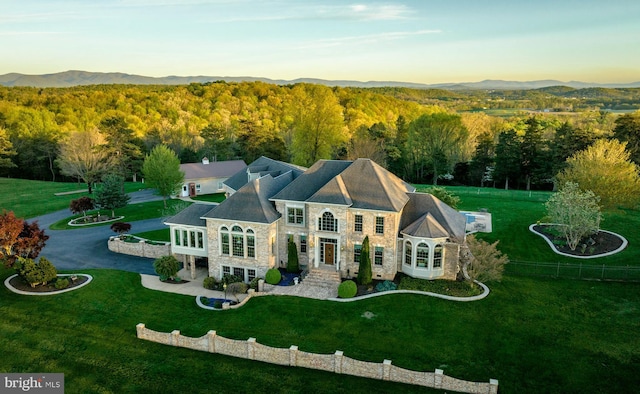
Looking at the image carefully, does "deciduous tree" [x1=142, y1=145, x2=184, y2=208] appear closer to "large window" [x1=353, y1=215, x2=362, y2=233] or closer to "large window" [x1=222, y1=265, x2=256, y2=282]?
"large window" [x1=222, y1=265, x2=256, y2=282]

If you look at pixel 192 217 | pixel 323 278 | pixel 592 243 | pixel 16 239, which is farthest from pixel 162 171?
Answer: pixel 592 243

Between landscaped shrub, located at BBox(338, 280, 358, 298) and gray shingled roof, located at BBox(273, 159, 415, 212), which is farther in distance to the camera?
gray shingled roof, located at BBox(273, 159, 415, 212)

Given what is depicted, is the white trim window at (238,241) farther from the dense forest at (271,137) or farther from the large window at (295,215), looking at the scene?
the dense forest at (271,137)

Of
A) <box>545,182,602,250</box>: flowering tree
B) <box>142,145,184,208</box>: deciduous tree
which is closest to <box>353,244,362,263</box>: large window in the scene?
<box>545,182,602,250</box>: flowering tree

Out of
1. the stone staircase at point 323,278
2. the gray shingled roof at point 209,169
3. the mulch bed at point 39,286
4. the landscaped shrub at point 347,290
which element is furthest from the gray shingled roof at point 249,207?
the gray shingled roof at point 209,169

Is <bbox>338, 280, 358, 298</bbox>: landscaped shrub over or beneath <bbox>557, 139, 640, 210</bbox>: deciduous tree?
beneath

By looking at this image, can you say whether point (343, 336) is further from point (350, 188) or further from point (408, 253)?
point (350, 188)

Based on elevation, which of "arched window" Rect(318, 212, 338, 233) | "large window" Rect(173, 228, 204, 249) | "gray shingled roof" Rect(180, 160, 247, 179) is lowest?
"large window" Rect(173, 228, 204, 249)
